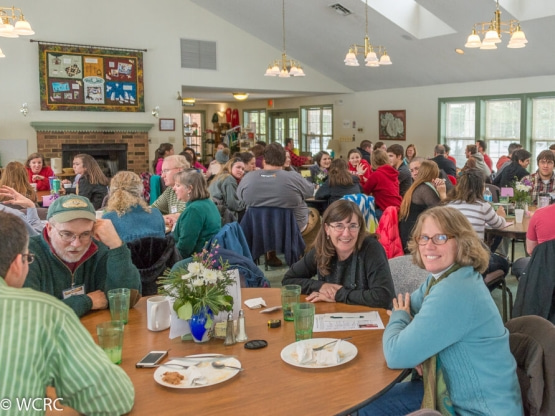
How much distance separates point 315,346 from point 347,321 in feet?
1.09

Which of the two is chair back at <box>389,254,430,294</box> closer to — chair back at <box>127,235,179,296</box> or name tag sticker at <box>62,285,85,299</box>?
chair back at <box>127,235,179,296</box>

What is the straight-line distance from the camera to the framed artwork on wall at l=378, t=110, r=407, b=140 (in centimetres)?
1209

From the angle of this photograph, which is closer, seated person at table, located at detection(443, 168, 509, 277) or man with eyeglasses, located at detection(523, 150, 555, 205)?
seated person at table, located at detection(443, 168, 509, 277)

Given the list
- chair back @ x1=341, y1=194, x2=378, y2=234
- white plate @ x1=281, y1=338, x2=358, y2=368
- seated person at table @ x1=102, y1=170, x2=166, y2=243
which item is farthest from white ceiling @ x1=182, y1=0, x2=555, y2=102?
white plate @ x1=281, y1=338, x2=358, y2=368

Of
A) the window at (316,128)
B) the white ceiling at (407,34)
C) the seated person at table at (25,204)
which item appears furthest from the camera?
the window at (316,128)

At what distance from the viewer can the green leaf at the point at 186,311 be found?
199 cm

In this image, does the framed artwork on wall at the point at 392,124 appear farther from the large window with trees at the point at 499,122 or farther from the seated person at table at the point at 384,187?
the seated person at table at the point at 384,187

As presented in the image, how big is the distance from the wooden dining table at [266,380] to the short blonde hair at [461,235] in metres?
0.42

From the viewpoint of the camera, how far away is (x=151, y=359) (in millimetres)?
1906

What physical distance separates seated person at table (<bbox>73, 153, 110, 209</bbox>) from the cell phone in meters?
Result: 4.21

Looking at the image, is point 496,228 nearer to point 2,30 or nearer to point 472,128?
point 2,30

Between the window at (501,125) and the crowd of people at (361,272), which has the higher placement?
the window at (501,125)

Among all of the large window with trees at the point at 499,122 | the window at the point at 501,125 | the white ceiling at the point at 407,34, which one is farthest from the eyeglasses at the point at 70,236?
the window at the point at 501,125

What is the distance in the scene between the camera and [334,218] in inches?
107
